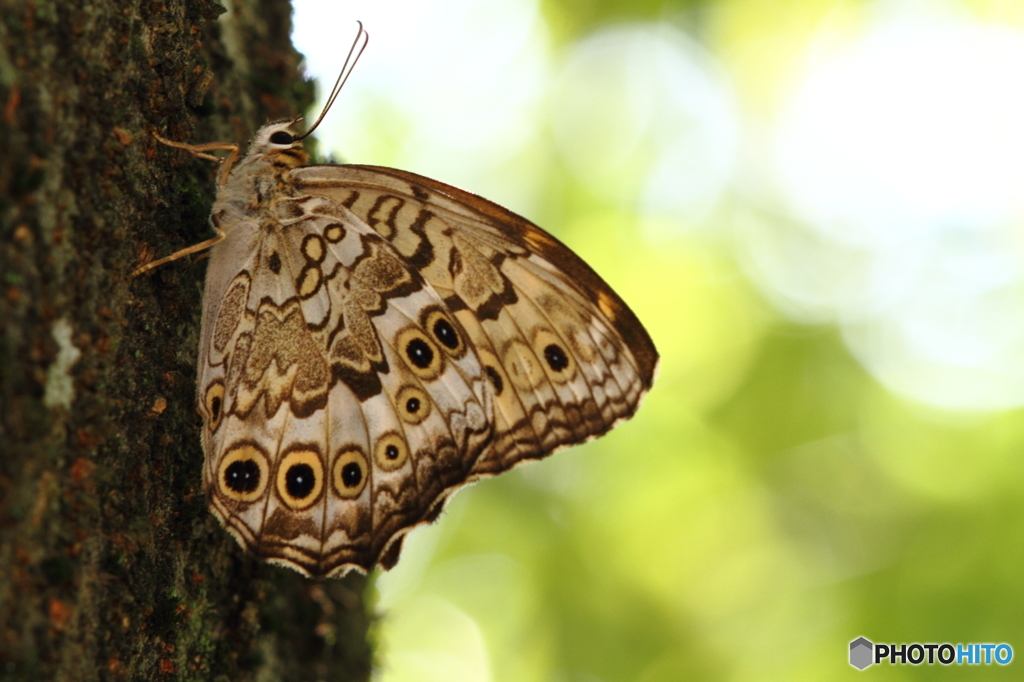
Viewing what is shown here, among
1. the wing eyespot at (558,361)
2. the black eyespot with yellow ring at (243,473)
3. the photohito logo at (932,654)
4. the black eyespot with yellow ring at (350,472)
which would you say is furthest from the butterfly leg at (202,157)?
the photohito logo at (932,654)

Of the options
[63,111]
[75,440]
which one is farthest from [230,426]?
[63,111]

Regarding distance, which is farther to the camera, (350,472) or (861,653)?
(861,653)

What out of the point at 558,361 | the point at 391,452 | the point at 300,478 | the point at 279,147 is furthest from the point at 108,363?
the point at 558,361

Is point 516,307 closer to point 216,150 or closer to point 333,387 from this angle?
point 333,387

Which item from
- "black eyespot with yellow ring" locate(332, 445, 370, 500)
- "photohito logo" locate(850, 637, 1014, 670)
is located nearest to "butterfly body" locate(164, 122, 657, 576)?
"black eyespot with yellow ring" locate(332, 445, 370, 500)

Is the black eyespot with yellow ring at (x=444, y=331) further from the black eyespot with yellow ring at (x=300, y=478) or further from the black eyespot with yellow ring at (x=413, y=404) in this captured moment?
the black eyespot with yellow ring at (x=300, y=478)

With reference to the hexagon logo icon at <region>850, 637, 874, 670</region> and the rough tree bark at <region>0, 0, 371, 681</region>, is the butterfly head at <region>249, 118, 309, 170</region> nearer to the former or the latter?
the rough tree bark at <region>0, 0, 371, 681</region>

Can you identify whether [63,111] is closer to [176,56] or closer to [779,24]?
[176,56]
